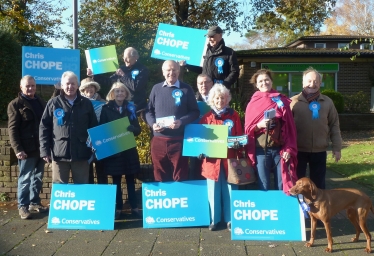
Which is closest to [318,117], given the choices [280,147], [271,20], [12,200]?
[280,147]

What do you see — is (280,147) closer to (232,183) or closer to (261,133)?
(261,133)

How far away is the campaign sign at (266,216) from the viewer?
5566 millimetres

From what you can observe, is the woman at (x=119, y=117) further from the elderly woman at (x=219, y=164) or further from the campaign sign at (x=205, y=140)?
the elderly woman at (x=219, y=164)

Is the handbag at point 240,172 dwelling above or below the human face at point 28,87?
below

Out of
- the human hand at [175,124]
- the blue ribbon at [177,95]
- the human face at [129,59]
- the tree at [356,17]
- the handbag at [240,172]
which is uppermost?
the tree at [356,17]

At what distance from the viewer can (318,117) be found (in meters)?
5.79

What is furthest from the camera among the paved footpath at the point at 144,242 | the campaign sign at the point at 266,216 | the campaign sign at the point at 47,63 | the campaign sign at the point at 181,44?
the campaign sign at the point at 47,63

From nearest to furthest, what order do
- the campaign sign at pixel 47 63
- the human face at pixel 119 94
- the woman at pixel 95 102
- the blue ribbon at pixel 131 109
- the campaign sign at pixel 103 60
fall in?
the human face at pixel 119 94 → the blue ribbon at pixel 131 109 → the woman at pixel 95 102 → the campaign sign at pixel 103 60 → the campaign sign at pixel 47 63

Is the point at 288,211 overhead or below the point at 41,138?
below

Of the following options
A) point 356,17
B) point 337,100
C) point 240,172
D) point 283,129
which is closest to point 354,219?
point 283,129

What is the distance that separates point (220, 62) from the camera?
6.58 m

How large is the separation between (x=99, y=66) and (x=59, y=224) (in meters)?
2.74

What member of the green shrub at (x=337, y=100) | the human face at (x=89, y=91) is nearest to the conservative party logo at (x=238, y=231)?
the human face at (x=89, y=91)

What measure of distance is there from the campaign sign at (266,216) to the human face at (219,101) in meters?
1.09
